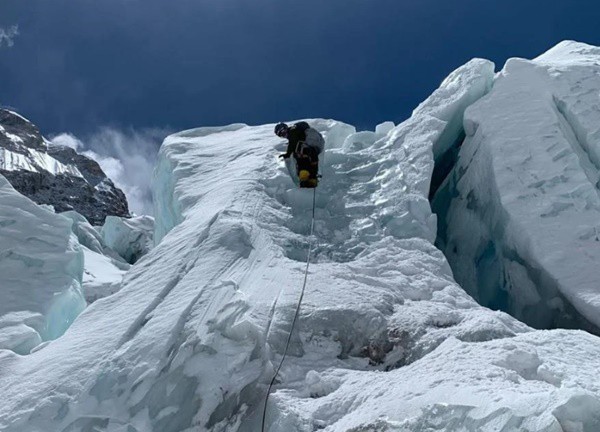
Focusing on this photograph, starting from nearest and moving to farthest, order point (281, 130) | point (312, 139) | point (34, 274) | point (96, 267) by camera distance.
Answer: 1. point (34, 274)
2. point (312, 139)
3. point (281, 130)
4. point (96, 267)

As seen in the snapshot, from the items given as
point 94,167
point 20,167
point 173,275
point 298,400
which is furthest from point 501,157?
point 94,167

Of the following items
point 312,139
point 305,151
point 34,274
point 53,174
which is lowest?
point 34,274

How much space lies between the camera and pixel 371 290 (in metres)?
6.12

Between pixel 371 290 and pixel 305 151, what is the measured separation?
330 cm

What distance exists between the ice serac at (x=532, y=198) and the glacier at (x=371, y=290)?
26 millimetres

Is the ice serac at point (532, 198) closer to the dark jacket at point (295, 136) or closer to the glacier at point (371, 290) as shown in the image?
the glacier at point (371, 290)

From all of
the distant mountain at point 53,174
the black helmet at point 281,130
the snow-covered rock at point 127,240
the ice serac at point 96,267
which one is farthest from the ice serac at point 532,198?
the distant mountain at point 53,174

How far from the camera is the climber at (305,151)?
A: 8.59 m

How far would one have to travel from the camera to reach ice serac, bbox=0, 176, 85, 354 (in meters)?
7.17

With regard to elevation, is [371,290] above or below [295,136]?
below

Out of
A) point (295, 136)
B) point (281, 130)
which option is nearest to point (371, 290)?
point (295, 136)

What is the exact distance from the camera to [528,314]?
7.47 metres

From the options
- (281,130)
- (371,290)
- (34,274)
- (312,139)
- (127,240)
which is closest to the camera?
(371,290)

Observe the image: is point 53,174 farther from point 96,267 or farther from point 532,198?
point 532,198
